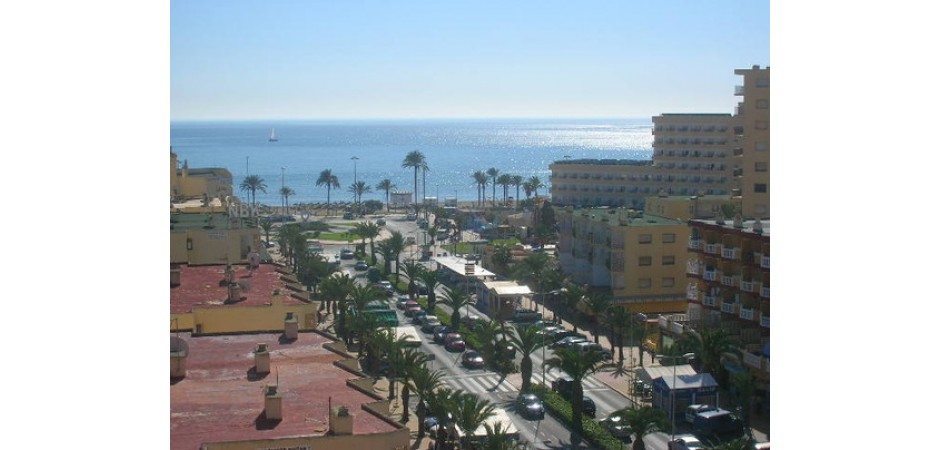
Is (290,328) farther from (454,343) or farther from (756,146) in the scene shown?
(756,146)

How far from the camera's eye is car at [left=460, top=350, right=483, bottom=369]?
2659 cm

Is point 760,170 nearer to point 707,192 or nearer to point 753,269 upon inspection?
point 753,269

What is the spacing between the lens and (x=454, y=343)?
28719mm

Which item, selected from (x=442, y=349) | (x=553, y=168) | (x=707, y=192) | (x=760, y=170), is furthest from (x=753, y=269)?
(x=553, y=168)

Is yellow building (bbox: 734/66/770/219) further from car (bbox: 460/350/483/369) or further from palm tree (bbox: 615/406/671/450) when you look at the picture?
palm tree (bbox: 615/406/671/450)

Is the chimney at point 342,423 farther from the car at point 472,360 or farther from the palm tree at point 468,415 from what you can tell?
the car at point 472,360

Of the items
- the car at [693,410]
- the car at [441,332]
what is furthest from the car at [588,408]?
the car at [441,332]

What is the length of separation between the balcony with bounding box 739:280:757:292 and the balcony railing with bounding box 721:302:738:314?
59 centimetres

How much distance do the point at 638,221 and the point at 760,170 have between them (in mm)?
5881

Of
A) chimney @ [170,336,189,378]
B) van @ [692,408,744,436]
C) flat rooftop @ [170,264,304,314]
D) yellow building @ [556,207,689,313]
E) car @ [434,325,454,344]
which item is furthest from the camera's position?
yellow building @ [556,207,689,313]

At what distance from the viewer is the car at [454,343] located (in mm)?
28641

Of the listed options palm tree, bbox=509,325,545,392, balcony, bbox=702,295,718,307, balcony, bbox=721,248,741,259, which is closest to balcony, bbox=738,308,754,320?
balcony, bbox=721,248,741,259

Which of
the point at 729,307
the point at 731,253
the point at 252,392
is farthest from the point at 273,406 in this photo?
the point at 731,253

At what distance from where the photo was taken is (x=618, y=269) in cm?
3447
